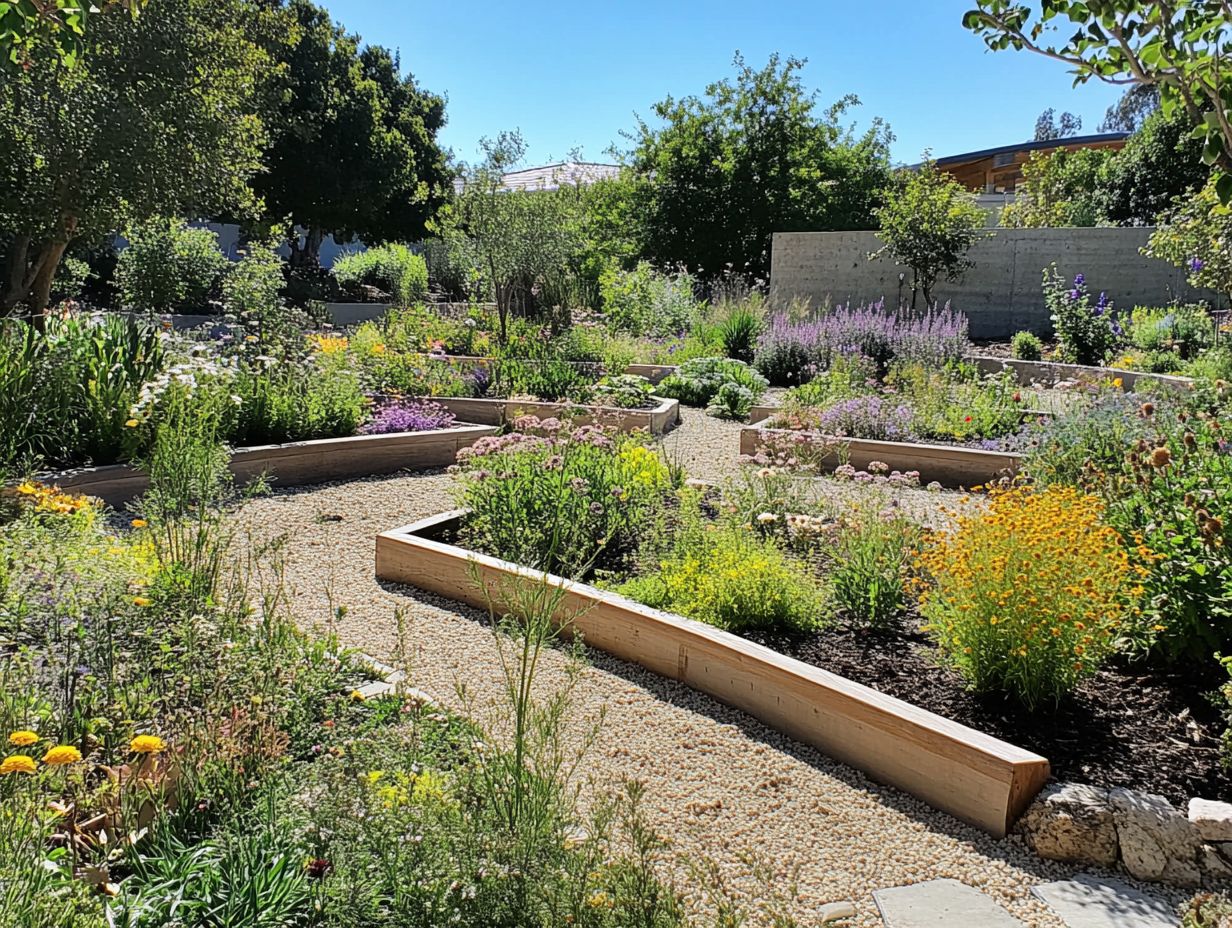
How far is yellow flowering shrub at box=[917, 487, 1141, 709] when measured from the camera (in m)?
3.13

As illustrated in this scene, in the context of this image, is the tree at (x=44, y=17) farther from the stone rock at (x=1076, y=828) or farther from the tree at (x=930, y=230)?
the tree at (x=930, y=230)

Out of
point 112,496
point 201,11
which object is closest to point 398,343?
point 201,11

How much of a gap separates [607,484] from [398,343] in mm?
6891

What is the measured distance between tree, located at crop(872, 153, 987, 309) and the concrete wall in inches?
25.0

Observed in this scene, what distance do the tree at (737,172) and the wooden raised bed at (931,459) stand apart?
1392 centimetres

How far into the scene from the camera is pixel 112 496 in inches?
229

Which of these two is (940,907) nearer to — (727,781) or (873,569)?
(727,781)

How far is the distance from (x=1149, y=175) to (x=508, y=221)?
17921mm

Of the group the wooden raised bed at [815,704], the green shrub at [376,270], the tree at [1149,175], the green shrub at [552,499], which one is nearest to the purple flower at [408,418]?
the green shrub at [552,499]

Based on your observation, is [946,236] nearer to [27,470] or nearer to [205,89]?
[205,89]

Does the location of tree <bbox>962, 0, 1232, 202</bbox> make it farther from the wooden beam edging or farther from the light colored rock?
the wooden beam edging

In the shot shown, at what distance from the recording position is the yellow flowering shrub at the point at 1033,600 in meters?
3.13

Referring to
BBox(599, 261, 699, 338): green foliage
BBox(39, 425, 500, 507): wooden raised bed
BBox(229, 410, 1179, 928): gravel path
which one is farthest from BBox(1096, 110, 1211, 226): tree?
BBox(229, 410, 1179, 928): gravel path

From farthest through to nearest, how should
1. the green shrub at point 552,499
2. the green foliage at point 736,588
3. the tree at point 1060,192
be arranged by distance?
the tree at point 1060,192
the green shrub at point 552,499
the green foliage at point 736,588
